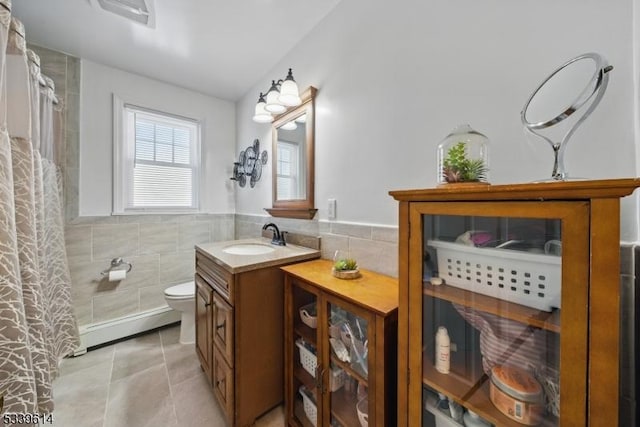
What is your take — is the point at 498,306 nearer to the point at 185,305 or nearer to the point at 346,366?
the point at 346,366

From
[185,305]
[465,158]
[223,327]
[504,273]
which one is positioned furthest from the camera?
[185,305]

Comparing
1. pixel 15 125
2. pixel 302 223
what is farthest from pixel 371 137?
pixel 15 125

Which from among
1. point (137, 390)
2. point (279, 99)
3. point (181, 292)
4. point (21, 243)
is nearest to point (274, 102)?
point (279, 99)

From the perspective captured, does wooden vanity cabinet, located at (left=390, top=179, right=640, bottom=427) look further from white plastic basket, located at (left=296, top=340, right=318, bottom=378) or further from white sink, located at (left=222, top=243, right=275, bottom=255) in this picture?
white sink, located at (left=222, top=243, right=275, bottom=255)

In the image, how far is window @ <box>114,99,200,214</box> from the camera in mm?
2199

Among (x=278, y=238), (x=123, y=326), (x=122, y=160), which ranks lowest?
(x=123, y=326)

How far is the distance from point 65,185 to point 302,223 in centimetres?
198

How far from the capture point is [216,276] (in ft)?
4.55

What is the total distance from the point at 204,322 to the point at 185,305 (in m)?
0.53

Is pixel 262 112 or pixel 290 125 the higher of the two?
pixel 262 112

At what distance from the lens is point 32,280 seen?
1052mm

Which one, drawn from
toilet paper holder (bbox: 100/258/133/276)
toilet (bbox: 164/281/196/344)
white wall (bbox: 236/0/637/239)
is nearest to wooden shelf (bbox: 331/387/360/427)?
white wall (bbox: 236/0/637/239)

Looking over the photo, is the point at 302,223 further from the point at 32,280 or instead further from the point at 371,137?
the point at 32,280

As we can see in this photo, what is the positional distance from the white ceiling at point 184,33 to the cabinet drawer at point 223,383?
6.98ft
